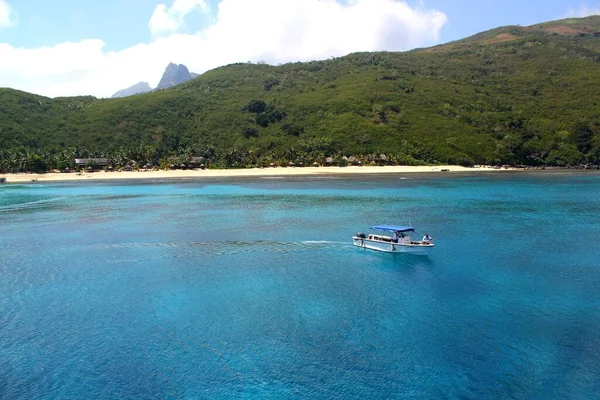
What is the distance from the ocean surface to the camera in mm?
22391

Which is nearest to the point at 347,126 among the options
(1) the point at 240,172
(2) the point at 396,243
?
(1) the point at 240,172

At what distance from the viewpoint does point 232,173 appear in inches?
5241

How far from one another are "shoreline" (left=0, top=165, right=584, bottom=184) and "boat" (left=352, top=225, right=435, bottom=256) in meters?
81.3

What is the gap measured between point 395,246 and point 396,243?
1.58 ft

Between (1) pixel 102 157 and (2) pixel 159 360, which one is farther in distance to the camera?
(1) pixel 102 157

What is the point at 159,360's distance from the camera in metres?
24.8

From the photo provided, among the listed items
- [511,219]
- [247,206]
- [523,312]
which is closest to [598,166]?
[511,219]

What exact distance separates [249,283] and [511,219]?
40.6 meters

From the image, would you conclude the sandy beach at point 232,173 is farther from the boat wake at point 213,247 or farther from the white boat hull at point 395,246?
the white boat hull at point 395,246

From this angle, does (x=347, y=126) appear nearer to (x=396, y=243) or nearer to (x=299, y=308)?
(x=396, y=243)

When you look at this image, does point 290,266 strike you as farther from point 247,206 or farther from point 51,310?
point 247,206

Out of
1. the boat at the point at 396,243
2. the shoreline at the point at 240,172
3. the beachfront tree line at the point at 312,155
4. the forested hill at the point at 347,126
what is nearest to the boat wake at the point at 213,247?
the boat at the point at 396,243

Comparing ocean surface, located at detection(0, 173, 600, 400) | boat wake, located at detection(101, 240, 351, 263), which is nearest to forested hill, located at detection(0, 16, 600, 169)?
ocean surface, located at detection(0, 173, 600, 400)

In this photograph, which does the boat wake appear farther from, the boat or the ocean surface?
the boat
